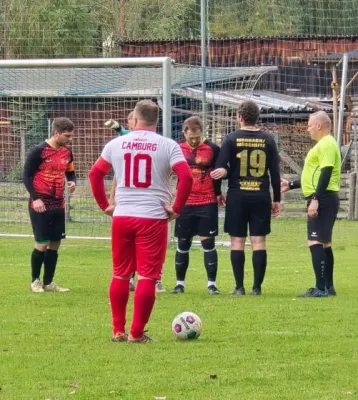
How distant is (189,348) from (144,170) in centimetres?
141

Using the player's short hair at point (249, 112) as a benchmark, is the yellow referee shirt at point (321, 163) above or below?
below

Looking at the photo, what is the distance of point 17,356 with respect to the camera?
8.26m

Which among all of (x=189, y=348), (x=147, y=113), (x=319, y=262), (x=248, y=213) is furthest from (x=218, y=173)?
(x=189, y=348)

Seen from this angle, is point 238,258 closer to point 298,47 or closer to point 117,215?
point 117,215

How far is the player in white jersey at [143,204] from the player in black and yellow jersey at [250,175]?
10.1 feet

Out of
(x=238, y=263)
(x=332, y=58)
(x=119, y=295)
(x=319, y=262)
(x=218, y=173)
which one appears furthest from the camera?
(x=332, y=58)

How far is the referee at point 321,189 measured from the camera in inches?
468

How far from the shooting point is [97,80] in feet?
65.7

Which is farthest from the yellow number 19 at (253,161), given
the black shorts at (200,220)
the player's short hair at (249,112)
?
the black shorts at (200,220)

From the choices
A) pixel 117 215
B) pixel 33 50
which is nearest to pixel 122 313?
pixel 117 215

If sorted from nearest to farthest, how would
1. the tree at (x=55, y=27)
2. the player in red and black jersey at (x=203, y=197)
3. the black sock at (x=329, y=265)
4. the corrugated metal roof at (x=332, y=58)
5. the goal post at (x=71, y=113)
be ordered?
1. the black sock at (x=329, y=265)
2. the player in red and black jersey at (x=203, y=197)
3. the goal post at (x=71, y=113)
4. the tree at (x=55, y=27)
5. the corrugated metal roof at (x=332, y=58)

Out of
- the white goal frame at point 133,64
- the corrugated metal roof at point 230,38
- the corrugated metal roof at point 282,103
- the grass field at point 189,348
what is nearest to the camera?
the grass field at point 189,348

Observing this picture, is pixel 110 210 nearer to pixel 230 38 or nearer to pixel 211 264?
pixel 211 264

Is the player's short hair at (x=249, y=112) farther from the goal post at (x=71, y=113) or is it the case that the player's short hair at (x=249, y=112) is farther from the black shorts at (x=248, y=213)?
the goal post at (x=71, y=113)
